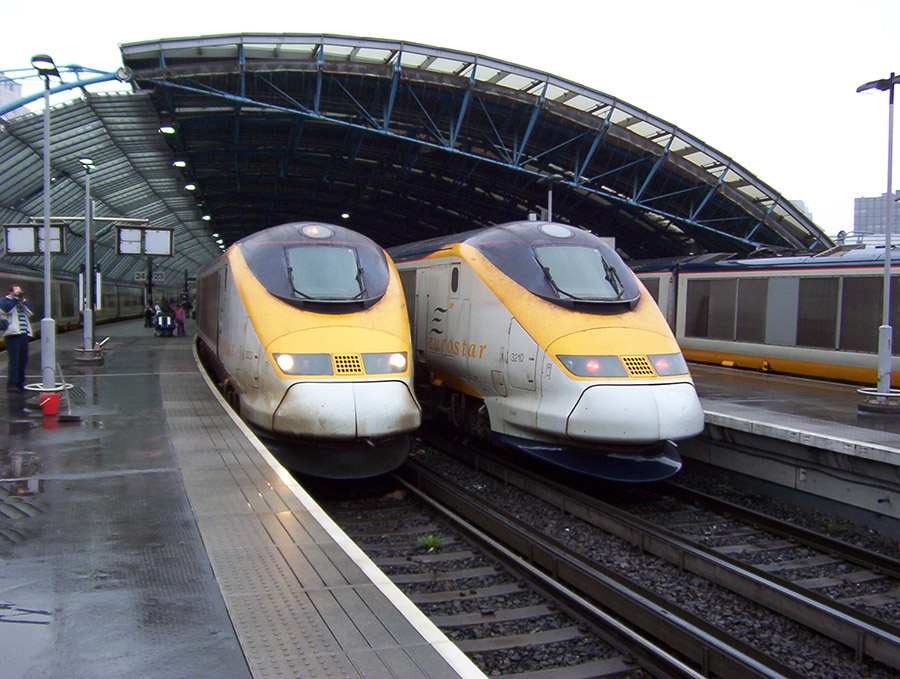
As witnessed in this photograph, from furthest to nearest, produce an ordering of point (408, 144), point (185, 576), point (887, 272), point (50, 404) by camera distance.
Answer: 1. point (408, 144)
2. point (887, 272)
3. point (50, 404)
4. point (185, 576)

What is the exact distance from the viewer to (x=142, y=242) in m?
19.0

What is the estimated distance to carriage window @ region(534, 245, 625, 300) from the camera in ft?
30.3

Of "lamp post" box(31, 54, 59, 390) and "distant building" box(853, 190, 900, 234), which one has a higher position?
"distant building" box(853, 190, 900, 234)

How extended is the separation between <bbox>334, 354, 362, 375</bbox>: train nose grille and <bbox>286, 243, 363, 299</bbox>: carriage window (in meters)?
A: 1.17

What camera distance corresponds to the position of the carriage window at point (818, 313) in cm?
1387

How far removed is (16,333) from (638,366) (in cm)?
965

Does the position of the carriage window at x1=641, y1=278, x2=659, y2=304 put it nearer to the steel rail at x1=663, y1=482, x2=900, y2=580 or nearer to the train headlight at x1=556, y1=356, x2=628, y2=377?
the steel rail at x1=663, y1=482, x2=900, y2=580

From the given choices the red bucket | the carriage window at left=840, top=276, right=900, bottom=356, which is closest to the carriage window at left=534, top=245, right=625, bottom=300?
the carriage window at left=840, top=276, right=900, bottom=356

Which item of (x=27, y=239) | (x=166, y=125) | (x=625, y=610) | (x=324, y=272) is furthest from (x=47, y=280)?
(x=166, y=125)

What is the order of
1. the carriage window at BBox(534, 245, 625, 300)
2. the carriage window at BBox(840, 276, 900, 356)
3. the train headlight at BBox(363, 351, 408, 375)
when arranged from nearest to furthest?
the train headlight at BBox(363, 351, 408, 375) → the carriage window at BBox(534, 245, 625, 300) → the carriage window at BBox(840, 276, 900, 356)

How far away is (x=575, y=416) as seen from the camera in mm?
8094

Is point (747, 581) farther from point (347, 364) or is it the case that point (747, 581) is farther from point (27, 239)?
point (27, 239)

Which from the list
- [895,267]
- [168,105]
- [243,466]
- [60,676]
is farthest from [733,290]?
[168,105]

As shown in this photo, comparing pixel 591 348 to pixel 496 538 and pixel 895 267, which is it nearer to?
pixel 496 538
